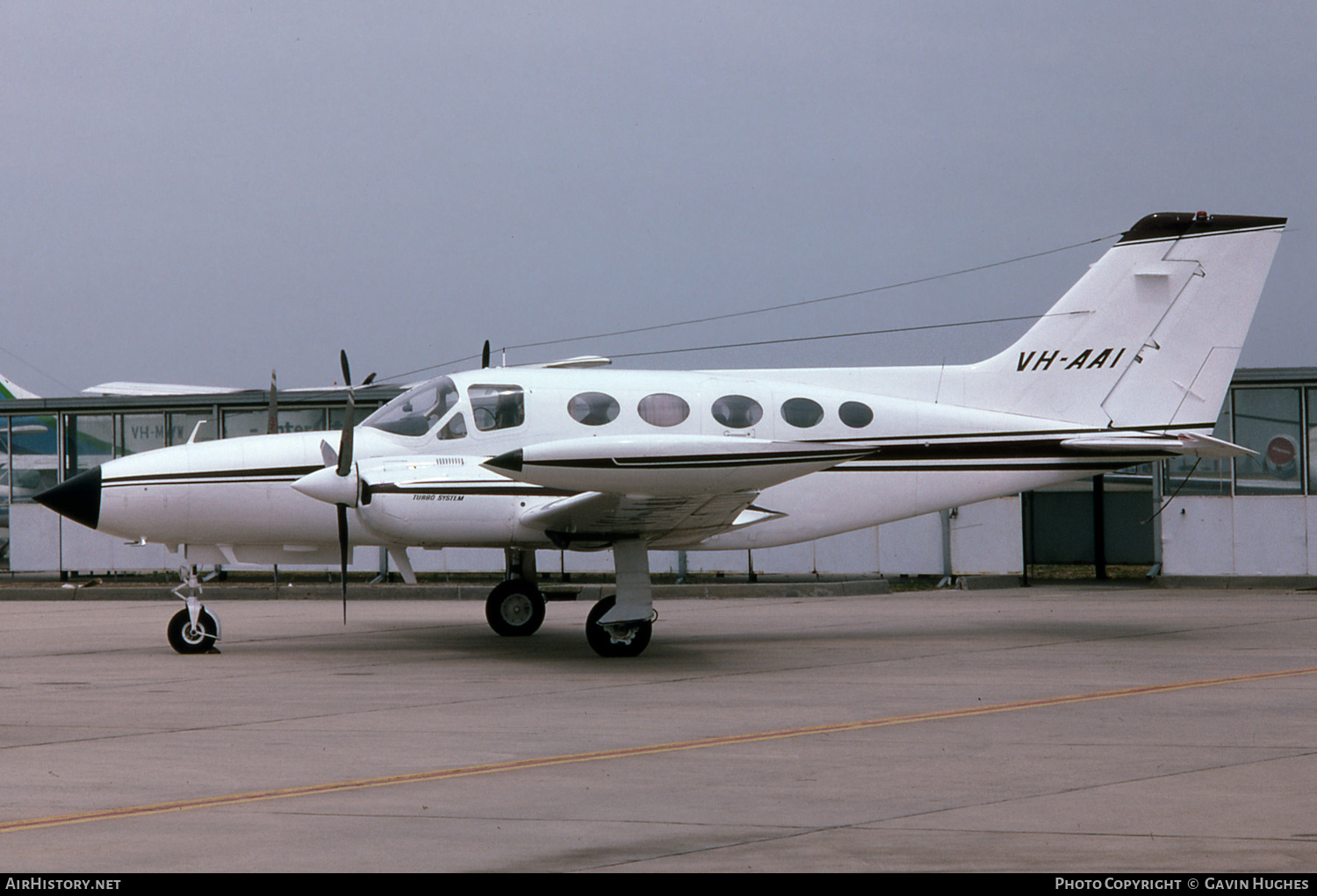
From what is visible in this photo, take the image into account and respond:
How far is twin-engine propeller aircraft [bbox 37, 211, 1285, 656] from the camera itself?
482 inches

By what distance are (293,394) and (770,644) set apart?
1517 cm

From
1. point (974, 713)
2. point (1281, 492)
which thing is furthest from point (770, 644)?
point (1281, 492)

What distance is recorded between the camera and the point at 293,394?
2580 centimetres

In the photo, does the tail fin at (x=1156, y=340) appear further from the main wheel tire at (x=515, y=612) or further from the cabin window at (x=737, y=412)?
the main wheel tire at (x=515, y=612)

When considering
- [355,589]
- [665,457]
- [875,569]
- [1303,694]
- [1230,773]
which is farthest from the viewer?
[875,569]

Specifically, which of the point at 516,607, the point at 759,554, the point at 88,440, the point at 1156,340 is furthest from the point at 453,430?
the point at 88,440

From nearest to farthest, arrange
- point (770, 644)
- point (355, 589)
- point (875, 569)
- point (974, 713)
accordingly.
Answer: point (974, 713) → point (770, 644) → point (355, 589) → point (875, 569)

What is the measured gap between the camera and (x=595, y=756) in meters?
7.62

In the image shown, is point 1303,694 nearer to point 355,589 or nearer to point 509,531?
point 509,531

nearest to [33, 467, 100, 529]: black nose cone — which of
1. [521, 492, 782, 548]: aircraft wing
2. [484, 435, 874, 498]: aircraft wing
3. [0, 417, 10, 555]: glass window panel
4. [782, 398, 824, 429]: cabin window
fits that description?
[521, 492, 782, 548]: aircraft wing

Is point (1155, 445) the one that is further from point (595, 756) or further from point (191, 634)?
point (191, 634)

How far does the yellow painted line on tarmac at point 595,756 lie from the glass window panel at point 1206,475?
40.9ft

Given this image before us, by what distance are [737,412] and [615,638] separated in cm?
291

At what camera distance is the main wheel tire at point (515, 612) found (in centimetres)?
1490
